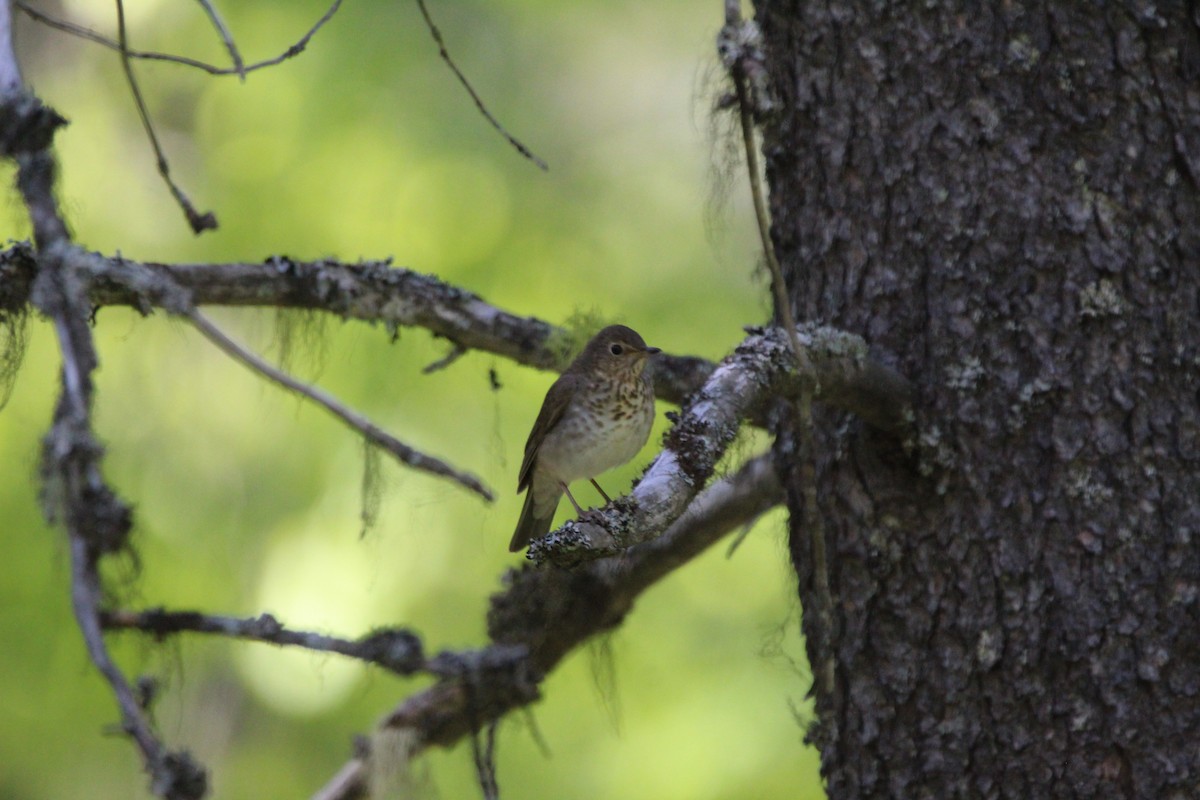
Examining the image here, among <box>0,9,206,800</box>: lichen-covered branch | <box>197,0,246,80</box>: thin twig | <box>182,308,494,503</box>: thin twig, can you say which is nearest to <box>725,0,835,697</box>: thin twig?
<box>182,308,494,503</box>: thin twig

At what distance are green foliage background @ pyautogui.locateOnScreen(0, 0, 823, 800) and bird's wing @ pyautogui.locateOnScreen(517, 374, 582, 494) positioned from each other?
98 centimetres

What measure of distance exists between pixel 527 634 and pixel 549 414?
627 mm

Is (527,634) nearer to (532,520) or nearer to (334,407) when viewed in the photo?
(532,520)

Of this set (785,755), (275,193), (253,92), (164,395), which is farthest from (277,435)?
(785,755)

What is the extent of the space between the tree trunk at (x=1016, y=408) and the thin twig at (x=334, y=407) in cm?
137

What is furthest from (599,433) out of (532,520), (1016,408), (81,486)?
(81,486)

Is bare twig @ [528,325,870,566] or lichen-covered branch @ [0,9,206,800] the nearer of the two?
lichen-covered branch @ [0,9,206,800]

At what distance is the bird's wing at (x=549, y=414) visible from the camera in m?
3.41

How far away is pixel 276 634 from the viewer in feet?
8.61

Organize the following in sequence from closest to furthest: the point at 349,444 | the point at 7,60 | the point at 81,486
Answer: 1. the point at 81,486
2. the point at 7,60
3. the point at 349,444

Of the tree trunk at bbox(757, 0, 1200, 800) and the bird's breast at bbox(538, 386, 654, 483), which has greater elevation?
the bird's breast at bbox(538, 386, 654, 483)

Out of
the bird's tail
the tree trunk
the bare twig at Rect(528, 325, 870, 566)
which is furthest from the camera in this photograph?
the bird's tail

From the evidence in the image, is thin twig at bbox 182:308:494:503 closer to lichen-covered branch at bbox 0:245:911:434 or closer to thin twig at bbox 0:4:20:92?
thin twig at bbox 0:4:20:92

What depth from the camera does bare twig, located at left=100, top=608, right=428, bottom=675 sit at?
202 centimetres
